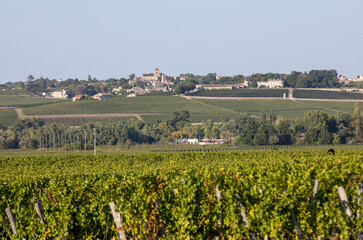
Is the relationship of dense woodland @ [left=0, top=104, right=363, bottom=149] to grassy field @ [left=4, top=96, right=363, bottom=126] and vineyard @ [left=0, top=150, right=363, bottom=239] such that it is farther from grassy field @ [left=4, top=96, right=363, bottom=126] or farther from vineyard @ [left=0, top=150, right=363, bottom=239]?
vineyard @ [left=0, top=150, right=363, bottom=239]

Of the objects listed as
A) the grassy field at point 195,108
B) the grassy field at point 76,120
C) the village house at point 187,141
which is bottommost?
the village house at point 187,141

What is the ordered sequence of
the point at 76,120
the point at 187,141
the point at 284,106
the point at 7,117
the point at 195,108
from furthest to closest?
the point at 195,108 → the point at 284,106 → the point at 7,117 → the point at 76,120 → the point at 187,141

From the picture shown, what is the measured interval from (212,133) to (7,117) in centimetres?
5956

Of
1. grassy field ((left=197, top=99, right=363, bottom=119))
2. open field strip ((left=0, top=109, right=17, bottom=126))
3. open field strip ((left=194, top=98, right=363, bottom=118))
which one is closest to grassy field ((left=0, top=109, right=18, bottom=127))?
open field strip ((left=0, top=109, right=17, bottom=126))

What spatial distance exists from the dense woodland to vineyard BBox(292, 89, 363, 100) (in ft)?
128

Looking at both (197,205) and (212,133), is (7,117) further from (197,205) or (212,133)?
(197,205)

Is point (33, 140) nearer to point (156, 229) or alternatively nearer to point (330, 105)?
point (330, 105)

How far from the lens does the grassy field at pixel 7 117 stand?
6043 inches

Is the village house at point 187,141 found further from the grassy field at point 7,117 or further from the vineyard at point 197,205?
the vineyard at point 197,205

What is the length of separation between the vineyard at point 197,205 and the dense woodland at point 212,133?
82.4 metres

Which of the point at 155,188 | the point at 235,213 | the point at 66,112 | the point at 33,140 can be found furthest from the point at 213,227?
the point at 66,112

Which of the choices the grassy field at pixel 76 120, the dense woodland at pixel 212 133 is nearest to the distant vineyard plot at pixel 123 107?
the grassy field at pixel 76 120

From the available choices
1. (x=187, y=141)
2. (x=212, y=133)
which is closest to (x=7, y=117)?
(x=187, y=141)

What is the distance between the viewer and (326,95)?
18800 centimetres
